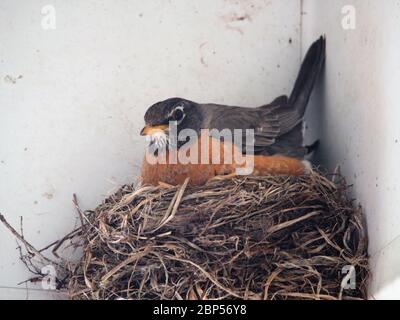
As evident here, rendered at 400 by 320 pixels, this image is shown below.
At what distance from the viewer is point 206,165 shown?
4059 millimetres

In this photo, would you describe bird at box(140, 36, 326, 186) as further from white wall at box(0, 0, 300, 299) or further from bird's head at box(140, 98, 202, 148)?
white wall at box(0, 0, 300, 299)

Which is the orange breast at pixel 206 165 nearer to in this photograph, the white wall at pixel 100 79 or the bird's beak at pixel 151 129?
the bird's beak at pixel 151 129

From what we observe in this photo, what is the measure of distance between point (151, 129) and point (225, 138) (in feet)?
1.47

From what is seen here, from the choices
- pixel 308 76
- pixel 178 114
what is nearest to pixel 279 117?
pixel 308 76

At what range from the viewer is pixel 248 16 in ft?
15.8

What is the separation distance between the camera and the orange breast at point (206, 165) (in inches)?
159

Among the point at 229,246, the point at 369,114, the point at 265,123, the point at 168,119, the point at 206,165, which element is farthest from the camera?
the point at 265,123

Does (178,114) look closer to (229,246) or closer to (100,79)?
(100,79)

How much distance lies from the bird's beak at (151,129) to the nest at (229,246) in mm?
392

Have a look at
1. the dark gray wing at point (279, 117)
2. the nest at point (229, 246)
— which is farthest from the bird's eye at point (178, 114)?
the nest at point (229, 246)

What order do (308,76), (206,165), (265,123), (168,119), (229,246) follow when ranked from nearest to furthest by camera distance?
1. (229,246)
2. (206,165)
3. (168,119)
4. (265,123)
5. (308,76)
